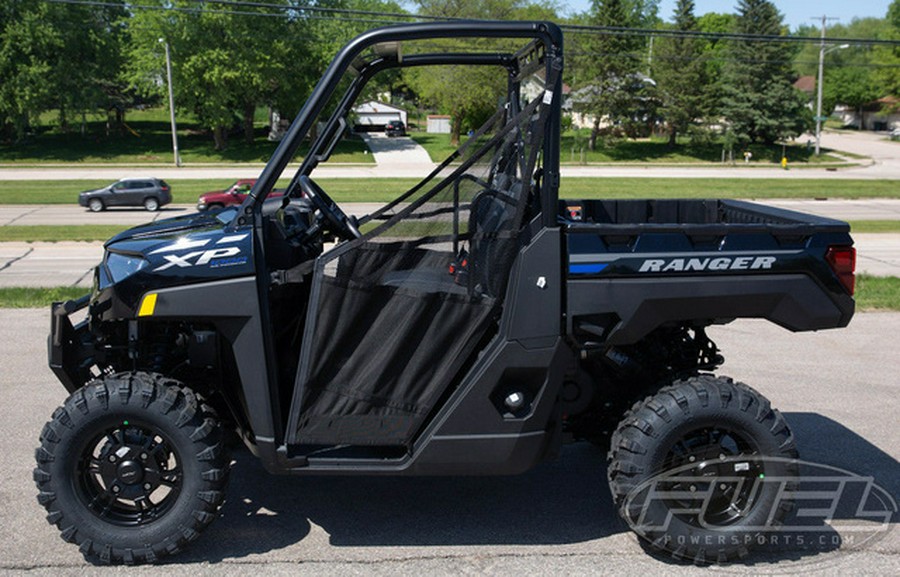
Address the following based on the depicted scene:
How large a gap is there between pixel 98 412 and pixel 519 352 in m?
1.98

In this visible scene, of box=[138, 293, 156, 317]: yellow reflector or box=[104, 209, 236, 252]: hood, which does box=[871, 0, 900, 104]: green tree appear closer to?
box=[104, 209, 236, 252]: hood

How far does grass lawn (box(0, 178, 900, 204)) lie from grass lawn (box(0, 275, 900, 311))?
16741 mm

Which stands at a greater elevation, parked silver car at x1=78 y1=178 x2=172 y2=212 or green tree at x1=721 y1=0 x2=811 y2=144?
green tree at x1=721 y1=0 x2=811 y2=144

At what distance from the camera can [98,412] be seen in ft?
13.2

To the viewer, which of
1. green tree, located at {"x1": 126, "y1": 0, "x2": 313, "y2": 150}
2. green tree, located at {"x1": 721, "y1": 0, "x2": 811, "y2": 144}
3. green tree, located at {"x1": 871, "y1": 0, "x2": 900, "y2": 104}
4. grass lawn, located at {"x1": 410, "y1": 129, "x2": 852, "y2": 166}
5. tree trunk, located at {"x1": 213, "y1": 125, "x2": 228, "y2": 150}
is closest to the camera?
green tree, located at {"x1": 126, "y1": 0, "x2": 313, "y2": 150}

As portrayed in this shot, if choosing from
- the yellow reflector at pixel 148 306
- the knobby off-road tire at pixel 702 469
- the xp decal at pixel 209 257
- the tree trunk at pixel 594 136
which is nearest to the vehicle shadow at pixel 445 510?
the knobby off-road tire at pixel 702 469

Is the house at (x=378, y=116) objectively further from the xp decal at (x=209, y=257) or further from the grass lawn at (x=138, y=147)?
the xp decal at (x=209, y=257)

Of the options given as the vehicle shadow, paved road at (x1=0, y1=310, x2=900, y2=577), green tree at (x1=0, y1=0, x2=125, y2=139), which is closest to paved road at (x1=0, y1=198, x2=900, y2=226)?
paved road at (x1=0, y1=310, x2=900, y2=577)

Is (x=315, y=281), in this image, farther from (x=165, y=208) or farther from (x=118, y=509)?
(x=165, y=208)

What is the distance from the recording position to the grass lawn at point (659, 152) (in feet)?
180

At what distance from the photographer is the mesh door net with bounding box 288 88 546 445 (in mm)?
3988

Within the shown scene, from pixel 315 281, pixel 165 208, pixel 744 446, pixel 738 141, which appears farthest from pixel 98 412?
pixel 738 141

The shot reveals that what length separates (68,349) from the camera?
14.9 feet

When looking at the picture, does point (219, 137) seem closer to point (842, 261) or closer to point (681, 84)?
point (681, 84)
